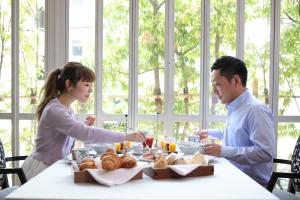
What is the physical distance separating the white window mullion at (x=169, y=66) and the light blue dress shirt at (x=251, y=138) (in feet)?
2.56

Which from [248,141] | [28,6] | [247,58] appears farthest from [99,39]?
[248,141]

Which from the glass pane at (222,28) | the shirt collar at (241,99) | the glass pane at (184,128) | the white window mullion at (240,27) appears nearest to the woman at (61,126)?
the shirt collar at (241,99)

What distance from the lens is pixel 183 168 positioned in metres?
1.49

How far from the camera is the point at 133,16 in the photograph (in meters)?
2.95

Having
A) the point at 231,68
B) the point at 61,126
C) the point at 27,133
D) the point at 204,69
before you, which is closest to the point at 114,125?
the point at 27,133

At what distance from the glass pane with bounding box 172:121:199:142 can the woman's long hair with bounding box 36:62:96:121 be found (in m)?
1.00

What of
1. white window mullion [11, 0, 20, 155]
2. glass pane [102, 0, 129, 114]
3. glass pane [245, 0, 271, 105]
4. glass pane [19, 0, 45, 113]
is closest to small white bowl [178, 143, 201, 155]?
glass pane [102, 0, 129, 114]

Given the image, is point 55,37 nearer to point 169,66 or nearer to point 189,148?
point 169,66

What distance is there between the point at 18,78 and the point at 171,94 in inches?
50.6

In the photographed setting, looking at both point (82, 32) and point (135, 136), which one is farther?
point (82, 32)

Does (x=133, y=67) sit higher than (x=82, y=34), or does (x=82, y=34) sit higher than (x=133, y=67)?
(x=82, y=34)

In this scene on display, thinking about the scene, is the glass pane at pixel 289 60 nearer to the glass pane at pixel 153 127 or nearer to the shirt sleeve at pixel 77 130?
the glass pane at pixel 153 127

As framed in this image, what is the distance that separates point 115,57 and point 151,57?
296 mm

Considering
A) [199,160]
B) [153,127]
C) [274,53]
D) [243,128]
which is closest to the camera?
[199,160]
